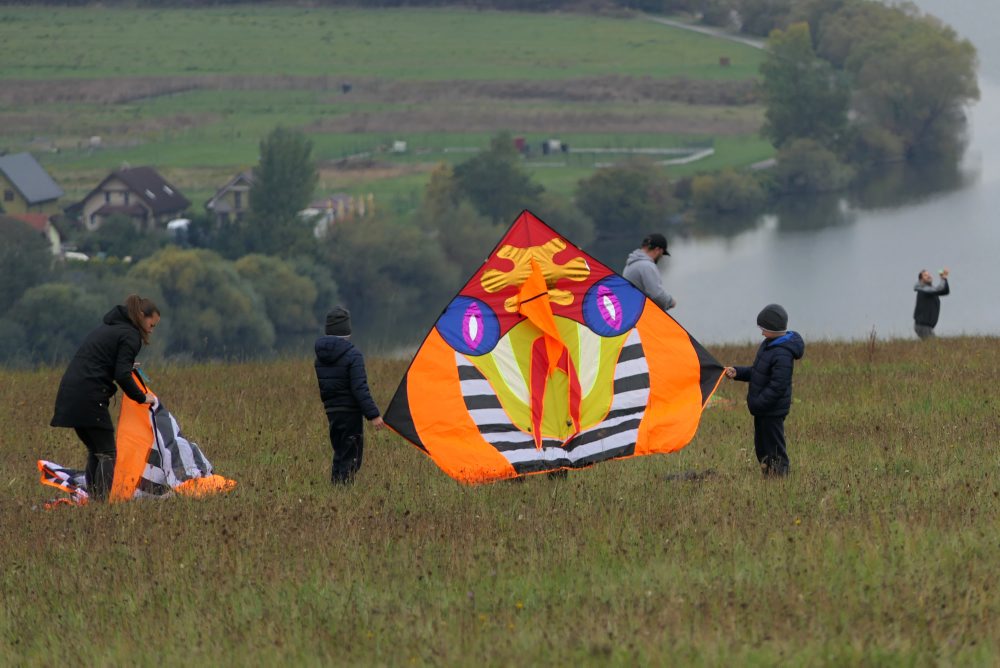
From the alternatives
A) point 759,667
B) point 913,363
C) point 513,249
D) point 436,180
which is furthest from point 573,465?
point 436,180

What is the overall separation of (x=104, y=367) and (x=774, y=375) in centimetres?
544

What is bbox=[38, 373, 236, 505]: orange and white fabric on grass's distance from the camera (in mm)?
11859

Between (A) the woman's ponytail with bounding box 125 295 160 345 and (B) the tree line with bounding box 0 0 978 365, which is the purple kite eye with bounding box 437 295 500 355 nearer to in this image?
(A) the woman's ponytail with bounding box 125 295 160 345

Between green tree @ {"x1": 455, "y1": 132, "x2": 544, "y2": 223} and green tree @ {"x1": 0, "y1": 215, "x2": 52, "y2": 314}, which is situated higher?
green tree @ {"x1": 455, "y1": 132, "x2": 544, "y2": 223}

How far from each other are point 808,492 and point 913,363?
9.11 metres

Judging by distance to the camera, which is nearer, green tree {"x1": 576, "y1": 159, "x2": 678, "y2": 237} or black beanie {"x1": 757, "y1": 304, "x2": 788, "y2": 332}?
black beanie {"x1": 757, "y1": 304, "x2": 788, "y2": 332}

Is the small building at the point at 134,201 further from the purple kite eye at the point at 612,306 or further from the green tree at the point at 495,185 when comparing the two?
the purple kite eye at the point at 612,306

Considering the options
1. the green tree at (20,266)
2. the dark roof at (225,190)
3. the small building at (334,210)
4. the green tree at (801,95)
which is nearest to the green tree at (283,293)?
the green tree at (20,266)

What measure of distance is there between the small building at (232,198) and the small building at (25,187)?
19.0 metres

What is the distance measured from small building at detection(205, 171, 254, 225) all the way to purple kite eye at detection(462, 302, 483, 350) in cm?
Result: 14740

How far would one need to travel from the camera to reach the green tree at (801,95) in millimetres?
157375

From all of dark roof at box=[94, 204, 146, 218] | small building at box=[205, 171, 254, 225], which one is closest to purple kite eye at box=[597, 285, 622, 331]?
dark roof at box=[94, 204, 146, 218]

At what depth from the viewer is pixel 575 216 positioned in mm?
134250

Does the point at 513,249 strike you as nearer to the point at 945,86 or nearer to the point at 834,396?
the point at 834,396
